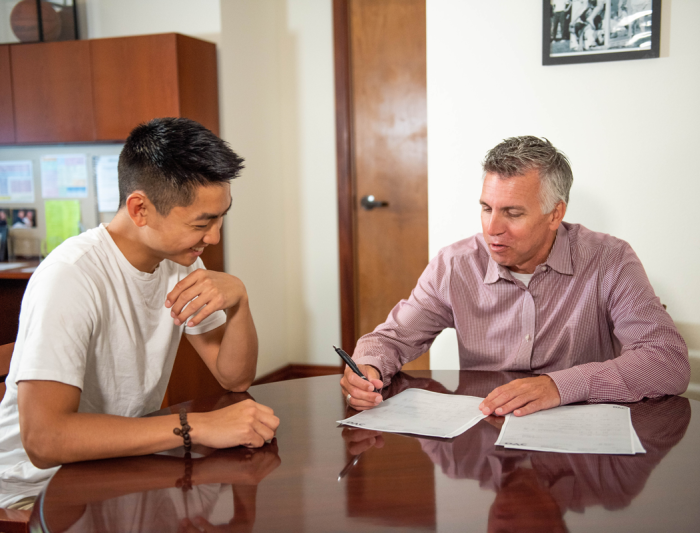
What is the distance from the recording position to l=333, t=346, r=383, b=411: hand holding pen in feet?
4.25

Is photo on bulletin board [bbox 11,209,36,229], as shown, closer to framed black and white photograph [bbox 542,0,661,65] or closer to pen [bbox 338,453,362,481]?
framed black and white photograph [bbox 542,0,661,65]

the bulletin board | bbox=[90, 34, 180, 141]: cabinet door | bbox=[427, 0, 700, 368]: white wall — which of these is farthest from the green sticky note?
bbox=[427, 0, 700, 368]: white wall

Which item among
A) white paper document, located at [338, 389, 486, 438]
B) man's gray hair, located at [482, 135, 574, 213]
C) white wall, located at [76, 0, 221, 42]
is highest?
white wall, located at [76, 0, 221, 42]

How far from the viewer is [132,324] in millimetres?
1376

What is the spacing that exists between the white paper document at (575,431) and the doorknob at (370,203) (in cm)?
243

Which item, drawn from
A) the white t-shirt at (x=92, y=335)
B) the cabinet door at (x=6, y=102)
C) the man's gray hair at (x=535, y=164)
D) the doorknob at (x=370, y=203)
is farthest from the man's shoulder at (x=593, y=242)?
the cabinet door at (x=6, y=102)

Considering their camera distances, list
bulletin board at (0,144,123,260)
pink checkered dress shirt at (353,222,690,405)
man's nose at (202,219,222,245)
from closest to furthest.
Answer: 1. man's nose at (202,219,222,245)
2. pink checkered dress shirt at (353,222,690,405)
3. bulletin board at (0,144,123,260)

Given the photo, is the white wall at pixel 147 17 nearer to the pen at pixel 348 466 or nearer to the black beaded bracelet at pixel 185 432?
the black beaded bracelet at pixel 185 432

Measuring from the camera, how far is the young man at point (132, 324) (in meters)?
1.05

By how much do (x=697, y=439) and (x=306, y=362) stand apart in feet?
9.63

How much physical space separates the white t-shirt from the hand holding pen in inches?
16.9

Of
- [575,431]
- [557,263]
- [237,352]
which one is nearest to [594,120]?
[557,263]

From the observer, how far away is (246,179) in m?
3.45

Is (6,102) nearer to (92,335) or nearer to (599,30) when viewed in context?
(92,335)
